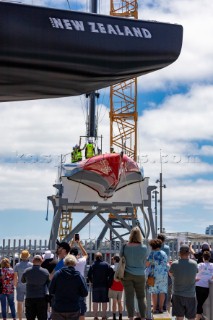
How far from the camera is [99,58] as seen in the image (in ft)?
18.0

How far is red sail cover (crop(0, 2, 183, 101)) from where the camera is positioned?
522 centimetres

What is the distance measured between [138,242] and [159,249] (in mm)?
1026

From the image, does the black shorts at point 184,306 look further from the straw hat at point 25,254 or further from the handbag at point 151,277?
the straw hat at point 25,254

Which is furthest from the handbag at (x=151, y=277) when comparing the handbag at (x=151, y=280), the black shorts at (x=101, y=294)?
the black shorts at (x=101, y=294)

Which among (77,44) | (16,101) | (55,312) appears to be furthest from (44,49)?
(55,312)

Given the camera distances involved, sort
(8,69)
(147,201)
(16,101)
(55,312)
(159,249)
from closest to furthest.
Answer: (8,69)
(16,101)
(55,312)
(159,249)
(147,201)

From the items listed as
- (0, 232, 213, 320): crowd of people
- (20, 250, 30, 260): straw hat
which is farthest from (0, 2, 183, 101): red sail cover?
(20, 250, 30, 260): straw hat

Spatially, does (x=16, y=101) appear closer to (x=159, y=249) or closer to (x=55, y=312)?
(x=55, y=312)

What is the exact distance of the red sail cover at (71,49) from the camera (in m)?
5.22

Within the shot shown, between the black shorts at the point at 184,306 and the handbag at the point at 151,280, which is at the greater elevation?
the handbag at the point at 151,280

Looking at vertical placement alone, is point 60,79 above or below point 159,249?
above

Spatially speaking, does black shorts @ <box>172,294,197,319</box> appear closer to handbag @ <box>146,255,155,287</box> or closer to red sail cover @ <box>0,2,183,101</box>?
handbag @ <box>146,255,155,287</box>

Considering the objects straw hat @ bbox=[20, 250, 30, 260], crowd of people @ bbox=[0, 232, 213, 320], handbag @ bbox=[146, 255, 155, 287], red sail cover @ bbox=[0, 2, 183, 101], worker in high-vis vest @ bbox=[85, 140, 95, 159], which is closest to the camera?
red sail cover @ bbox=[0, 2, 183, 101]

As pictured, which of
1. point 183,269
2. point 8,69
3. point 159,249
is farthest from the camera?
point 159,249
